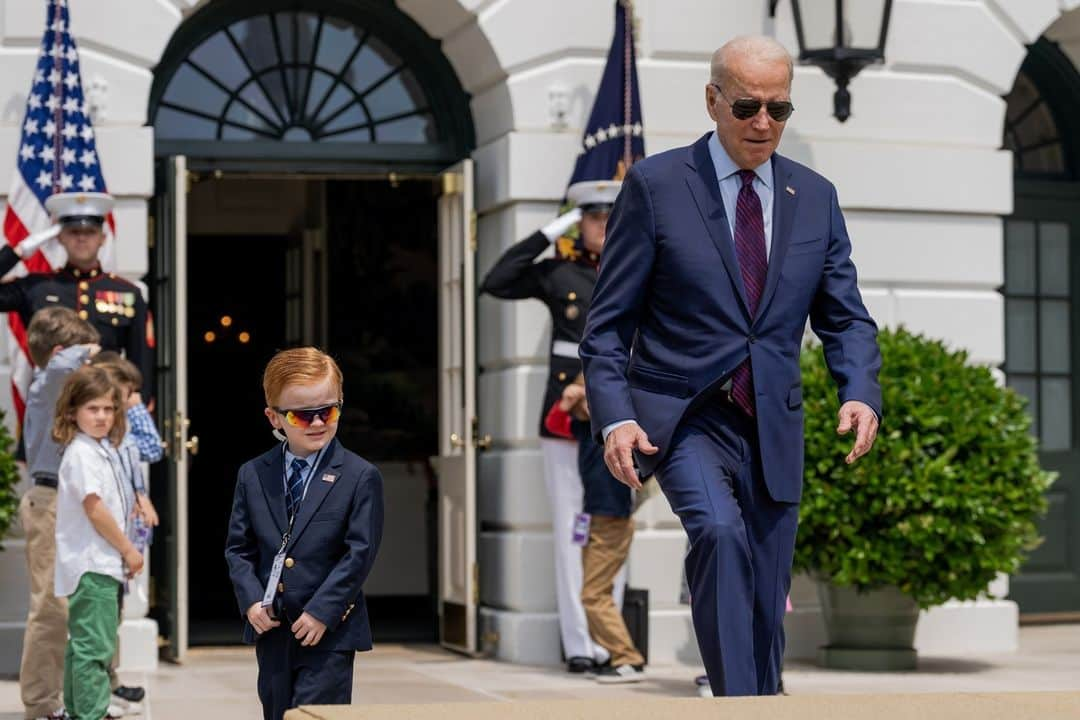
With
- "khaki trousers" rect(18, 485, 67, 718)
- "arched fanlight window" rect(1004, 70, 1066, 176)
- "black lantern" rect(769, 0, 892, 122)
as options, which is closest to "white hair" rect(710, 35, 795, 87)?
"khaki trousers" rect(18, 485, 67, 718)

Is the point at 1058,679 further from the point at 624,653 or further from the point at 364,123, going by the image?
the point at 364,123

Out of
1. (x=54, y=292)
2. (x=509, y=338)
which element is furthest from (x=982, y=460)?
(x=54, y=292)

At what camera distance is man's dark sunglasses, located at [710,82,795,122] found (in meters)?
5.36

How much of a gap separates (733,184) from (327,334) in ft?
30.3

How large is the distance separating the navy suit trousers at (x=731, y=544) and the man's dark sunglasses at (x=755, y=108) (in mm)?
762

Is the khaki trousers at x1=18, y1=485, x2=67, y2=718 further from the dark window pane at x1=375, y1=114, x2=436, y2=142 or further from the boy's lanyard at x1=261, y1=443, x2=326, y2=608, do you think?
the dark window pane at x1=375, y1=114, x2=436, y2=142

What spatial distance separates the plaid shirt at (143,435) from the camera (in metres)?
8.47

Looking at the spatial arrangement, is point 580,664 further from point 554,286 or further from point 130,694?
point 130,694

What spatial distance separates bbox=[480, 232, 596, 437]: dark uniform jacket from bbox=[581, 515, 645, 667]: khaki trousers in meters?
0.71

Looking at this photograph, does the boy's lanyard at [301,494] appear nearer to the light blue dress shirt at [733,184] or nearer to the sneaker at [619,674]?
the light blue dress shirt at [733,184]

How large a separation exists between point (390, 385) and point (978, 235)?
4.61 metres

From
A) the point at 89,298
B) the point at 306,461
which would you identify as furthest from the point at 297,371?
the point at 89,298

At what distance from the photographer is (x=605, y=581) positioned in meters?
9.44

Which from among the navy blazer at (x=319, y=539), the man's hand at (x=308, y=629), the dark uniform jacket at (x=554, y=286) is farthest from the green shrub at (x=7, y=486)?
the man's hand at (x=308, y=629)
